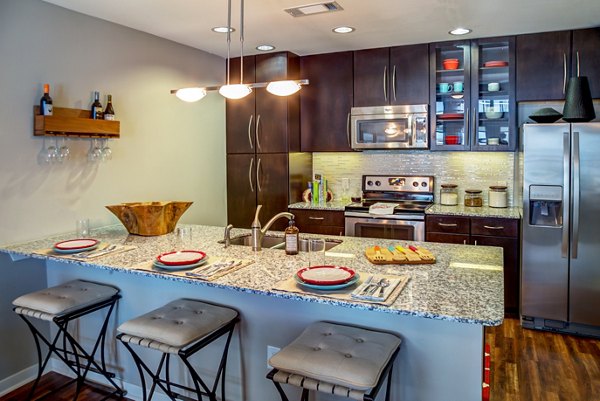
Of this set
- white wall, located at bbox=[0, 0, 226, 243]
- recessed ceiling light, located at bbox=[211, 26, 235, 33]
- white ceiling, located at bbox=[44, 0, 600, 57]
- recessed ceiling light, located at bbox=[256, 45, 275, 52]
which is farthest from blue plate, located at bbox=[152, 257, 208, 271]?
recessed ceiling light, located at bbox=[256, 45, 275, 52]

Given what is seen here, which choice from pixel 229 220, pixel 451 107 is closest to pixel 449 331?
pixel 451 107

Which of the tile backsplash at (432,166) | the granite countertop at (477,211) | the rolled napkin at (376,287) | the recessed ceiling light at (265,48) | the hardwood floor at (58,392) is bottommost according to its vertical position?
the hardwood floor at (58,392)

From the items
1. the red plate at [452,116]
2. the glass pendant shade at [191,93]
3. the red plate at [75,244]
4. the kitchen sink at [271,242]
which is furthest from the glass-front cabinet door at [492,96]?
the red plate at [75,244]

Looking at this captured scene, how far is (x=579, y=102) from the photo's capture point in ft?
11.4

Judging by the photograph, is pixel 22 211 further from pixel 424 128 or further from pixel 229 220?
pixel 424 128

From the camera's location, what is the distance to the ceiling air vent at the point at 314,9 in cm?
303

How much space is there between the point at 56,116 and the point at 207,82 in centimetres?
181

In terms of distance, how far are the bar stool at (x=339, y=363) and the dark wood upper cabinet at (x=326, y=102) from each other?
296cm

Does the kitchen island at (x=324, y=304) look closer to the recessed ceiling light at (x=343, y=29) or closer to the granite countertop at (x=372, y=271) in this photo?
the granite countertop at (x=372, y=271)

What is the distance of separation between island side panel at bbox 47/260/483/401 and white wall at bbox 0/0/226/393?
1.26 ft

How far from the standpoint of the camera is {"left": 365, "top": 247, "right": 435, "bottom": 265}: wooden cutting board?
2.23 meters

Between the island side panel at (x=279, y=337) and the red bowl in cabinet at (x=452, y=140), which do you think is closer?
the island side panel at (x=279, y=337)

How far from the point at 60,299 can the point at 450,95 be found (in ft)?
11.6

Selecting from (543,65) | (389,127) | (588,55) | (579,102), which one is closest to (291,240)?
(389,127)
